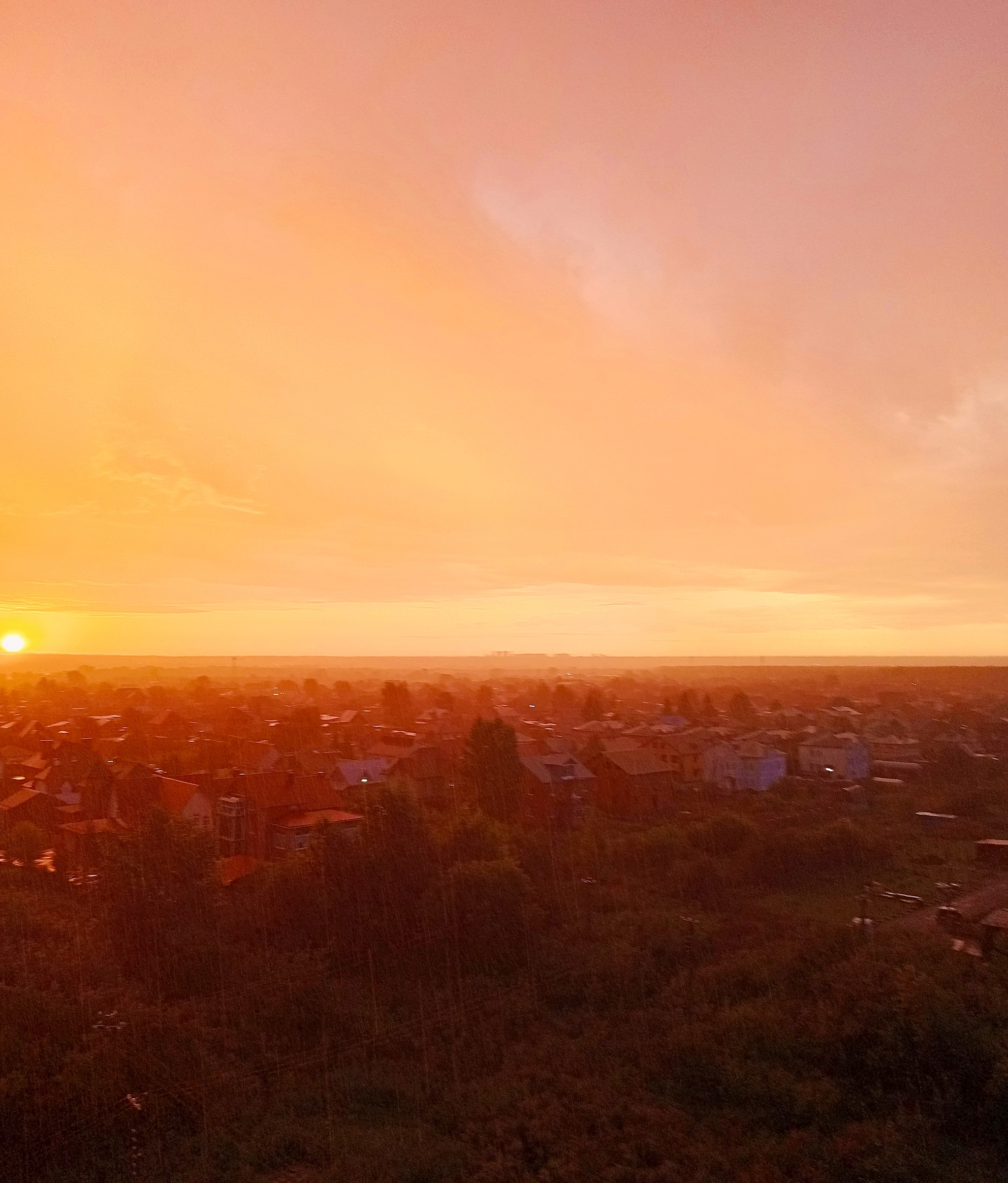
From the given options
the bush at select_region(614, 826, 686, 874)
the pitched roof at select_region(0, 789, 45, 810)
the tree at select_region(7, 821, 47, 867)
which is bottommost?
the bush at select_region(614, 826, 686, 874)

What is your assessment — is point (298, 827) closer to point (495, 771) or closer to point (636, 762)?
point (495, 771)

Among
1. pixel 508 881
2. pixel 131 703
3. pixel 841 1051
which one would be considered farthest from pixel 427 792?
pixel 131 703

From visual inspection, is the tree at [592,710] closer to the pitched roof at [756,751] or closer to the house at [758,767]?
the pitched roof at [756,751]

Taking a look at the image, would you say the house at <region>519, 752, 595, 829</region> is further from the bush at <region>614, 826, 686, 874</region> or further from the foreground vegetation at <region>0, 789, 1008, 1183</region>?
the foreground vegetation at <region>0, 789, 1008, 1183</region>

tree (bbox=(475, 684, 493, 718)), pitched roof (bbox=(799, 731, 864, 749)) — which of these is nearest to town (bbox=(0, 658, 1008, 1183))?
pitched roof (bbox=(799, 731, 864, 749))

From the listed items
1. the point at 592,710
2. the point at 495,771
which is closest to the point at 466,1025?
the point at 495,771

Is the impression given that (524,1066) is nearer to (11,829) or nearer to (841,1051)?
(841,1051)
